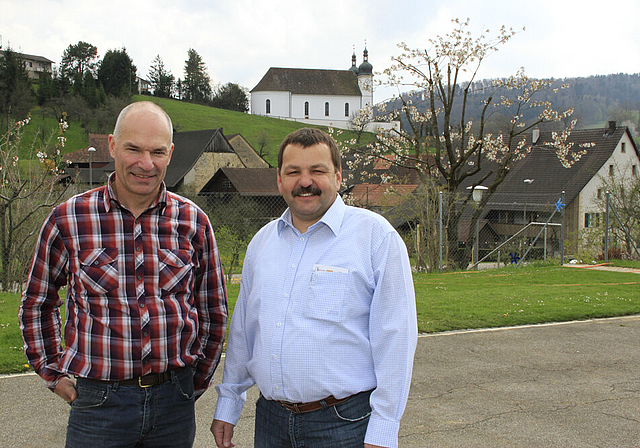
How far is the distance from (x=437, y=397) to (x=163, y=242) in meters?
3.50

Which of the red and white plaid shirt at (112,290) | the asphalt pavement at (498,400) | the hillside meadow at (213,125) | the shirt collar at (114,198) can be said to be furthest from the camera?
the hillside meadow at (213,125)

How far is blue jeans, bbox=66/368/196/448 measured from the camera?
2553 mm

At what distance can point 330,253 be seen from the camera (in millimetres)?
2619

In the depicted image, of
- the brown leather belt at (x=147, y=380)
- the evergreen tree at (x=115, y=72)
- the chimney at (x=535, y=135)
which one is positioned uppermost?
the evergreen tree at (x=115, y=72)

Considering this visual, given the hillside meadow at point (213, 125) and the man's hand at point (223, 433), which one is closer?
the man's hand at point (223, 433)

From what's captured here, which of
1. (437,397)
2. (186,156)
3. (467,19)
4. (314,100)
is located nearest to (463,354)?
(437,397)

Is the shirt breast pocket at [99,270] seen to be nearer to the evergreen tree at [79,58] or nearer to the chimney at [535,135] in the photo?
the chimney at [535,135]

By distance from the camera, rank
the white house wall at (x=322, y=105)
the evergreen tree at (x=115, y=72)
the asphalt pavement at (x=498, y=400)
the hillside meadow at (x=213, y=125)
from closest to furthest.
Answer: the asphalt pavement at (x=498, y=400) < the hillside meadow at (x=213, y=125) < the evergreen tree at (x=115, y=72) < the white house wall at (x=322, y=105)

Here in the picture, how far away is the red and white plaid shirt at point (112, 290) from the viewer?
8.50 feet

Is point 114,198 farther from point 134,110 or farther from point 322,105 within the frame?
point 322,105

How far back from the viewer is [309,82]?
122 metres

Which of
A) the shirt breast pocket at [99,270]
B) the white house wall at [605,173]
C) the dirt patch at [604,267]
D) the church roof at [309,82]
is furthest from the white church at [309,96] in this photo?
the shirt breast pocket at [99,270]

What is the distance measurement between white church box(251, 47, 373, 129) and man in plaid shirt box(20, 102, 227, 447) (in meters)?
117

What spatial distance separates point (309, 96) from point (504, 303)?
4498 inches
